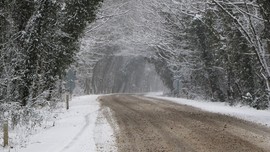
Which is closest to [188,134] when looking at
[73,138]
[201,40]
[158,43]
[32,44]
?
[73,138]

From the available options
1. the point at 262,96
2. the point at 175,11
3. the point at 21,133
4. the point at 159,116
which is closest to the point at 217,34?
the point at 262,96

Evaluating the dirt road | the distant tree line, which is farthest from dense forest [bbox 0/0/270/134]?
the dirt road

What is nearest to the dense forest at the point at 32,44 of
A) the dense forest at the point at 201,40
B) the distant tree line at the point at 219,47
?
the dense forest at the point at 201,40

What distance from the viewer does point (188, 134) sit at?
14.7 meters

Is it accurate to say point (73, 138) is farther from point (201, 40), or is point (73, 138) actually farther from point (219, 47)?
point (201, 40)

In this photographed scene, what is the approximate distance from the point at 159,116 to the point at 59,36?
7214 millimetres

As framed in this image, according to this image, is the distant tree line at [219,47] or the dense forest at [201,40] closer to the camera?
the distant tree line at [219,47]

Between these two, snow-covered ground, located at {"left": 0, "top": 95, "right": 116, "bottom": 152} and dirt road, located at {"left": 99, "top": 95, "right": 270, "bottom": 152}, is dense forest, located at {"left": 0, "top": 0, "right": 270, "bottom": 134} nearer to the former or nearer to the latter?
snow-covered ground, located at {"left": 0, "top": 95, "right": 116, "bottom": 152}

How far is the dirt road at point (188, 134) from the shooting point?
12270 millimetres

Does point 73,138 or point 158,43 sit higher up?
point 158,43

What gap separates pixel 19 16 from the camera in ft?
66.6

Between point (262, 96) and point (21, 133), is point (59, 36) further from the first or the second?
point (262, 96)

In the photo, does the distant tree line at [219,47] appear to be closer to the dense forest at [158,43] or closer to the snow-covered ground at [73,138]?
the dense forest at [158,43]

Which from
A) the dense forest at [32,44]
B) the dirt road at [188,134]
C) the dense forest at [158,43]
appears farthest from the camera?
the dense forest at [158,43]
